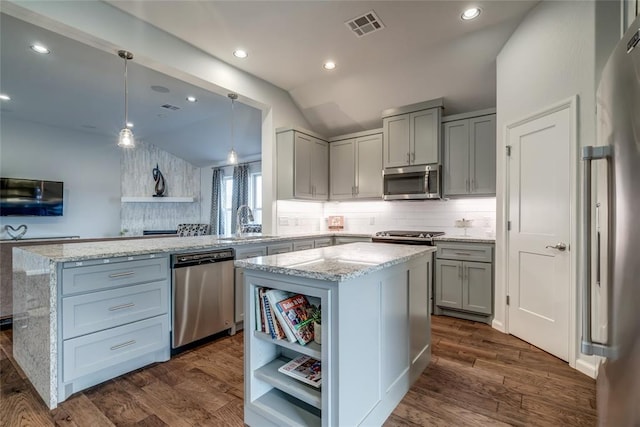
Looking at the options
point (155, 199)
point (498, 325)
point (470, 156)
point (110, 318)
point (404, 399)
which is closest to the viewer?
point (404, 399)

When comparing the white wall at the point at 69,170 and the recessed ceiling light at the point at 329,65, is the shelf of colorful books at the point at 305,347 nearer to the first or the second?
the recessed ceiling light at the point at 329,65

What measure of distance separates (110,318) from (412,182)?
3.53 metres

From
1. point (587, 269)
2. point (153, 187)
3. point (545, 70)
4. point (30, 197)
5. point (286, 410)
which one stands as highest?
point (545, 70)

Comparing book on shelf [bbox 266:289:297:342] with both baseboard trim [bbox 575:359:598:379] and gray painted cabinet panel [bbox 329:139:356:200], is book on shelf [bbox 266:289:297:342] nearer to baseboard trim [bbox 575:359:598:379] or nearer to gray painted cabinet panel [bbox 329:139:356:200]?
baseboard trim [bbox 575:359:598:379]

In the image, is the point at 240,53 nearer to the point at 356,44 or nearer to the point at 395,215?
the point at 356,44

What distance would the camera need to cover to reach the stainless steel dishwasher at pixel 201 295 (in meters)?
2.53

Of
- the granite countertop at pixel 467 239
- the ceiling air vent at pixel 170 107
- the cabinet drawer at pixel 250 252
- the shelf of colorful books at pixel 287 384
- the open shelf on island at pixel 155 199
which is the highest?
the ceiling air vent at pixel 170 107

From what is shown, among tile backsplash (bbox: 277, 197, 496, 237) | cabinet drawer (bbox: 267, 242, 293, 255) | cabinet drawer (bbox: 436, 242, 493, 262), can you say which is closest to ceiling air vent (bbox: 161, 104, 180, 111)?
tile backsplash (bbox: 277, 197, 496, 237)

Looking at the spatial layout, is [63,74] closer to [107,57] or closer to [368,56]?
[107,57]

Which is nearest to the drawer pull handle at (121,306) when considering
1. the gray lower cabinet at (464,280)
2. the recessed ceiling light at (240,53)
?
the recessed ceiling light at (240,53)

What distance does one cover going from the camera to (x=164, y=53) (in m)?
2.89

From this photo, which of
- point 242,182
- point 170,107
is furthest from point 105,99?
point 242,182

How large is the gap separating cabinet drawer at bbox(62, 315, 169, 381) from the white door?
3235 mm

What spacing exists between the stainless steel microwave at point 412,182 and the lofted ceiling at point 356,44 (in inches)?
35.3
